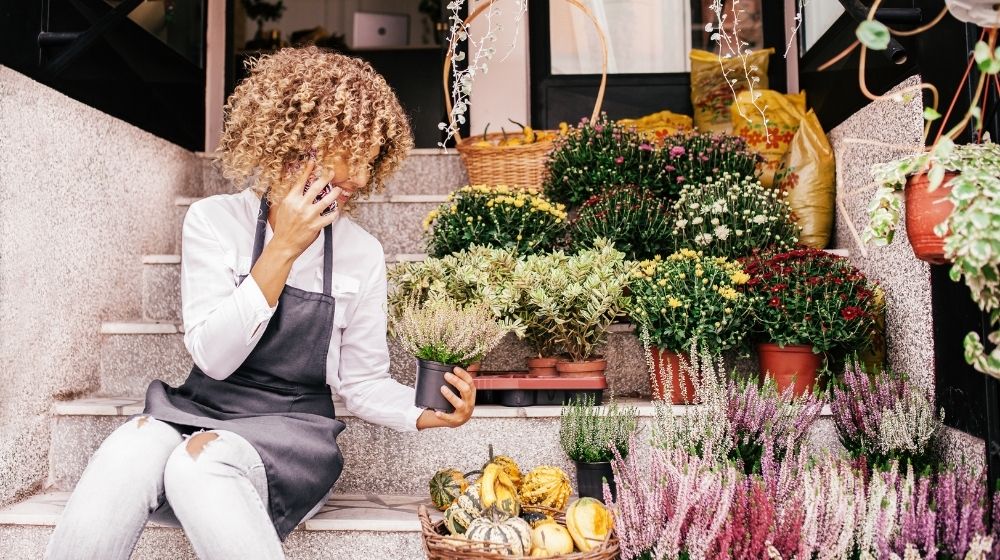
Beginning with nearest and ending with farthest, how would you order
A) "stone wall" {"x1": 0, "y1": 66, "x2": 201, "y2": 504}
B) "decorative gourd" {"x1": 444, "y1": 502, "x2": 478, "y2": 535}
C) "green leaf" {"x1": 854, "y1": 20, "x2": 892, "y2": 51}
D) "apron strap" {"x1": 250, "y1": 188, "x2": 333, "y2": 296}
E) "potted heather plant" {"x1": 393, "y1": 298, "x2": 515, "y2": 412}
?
1. "green leaf" {"x1": 854, "y1": 20, "x2": 892, "y2": 51}
2. "decorative gourd" {"x1": 444, "y1": 502, "x2": 478, "y2": 535}
3. "potted heather plant" {"x1": 393, "y1": 298, "x2": 515, "y2": 412}
4. "apron strap" {"x1": 250, "y1": 188, "x2": 333, "y2": 296}
5. "stone wall" {"x1": 0, "y1": 66, "x2": 201, "y2": 504}

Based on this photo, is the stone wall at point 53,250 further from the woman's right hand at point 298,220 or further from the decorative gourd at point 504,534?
the decorative gourd at point 504,534

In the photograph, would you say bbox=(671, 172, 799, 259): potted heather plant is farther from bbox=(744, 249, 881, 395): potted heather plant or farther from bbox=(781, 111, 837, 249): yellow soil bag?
bbox=(744, 249, 881, 395): potted heather plant

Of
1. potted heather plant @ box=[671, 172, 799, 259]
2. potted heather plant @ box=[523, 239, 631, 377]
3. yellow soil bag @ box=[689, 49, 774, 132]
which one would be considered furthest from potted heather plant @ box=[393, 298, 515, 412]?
yellow soil bag @ box=[689, 49, 774, 132]

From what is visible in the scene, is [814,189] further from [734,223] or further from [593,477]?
[593,477]

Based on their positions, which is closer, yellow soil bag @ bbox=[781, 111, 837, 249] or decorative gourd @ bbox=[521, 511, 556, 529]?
decorative gourd @ bbox=[521, 511, 556, 529]

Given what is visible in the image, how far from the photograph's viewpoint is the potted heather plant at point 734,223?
2.37 metres

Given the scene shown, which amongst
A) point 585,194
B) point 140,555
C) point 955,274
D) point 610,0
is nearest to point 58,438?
point 140,555

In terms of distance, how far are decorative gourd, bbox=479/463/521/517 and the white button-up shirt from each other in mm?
259

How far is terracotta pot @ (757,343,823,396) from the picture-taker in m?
2.01

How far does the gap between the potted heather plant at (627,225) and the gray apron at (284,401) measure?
3.32 feet

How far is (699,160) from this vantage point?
107 inches

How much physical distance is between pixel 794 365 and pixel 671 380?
0.34 metres

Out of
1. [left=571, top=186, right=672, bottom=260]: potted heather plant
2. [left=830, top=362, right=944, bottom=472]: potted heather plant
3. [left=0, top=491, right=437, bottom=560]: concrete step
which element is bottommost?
[left=0, top=491, right=437, bottom=560]: concrete step

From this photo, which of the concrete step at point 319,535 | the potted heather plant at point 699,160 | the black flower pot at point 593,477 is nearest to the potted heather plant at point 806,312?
the black flower pot at point 593,477
